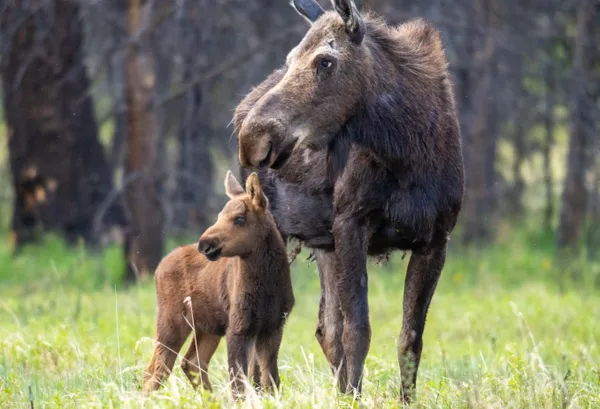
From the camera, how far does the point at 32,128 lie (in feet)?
61.1

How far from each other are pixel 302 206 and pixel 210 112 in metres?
13.5

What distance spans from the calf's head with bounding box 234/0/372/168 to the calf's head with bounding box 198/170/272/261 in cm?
81

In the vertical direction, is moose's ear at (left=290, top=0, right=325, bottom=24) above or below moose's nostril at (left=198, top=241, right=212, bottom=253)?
above

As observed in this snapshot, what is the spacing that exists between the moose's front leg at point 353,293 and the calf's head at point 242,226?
24.3 inches

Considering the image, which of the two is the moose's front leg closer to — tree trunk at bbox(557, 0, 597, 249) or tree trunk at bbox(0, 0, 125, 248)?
tree trunk at bbox(557, 0, 597, 249)

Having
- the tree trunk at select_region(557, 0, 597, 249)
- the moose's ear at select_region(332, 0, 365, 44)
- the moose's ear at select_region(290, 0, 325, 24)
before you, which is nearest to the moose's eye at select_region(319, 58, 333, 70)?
the moose's ear at select_region(332, 0, 365, 44)

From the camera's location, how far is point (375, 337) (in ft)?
39.8

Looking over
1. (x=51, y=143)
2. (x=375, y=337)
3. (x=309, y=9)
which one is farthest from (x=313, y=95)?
(x=51, y=143)

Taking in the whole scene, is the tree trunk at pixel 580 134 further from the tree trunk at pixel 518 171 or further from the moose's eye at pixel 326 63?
the moose's eye at pixel 326 63

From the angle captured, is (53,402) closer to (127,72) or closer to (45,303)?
(45,303)

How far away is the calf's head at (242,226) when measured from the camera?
6746 millimetres

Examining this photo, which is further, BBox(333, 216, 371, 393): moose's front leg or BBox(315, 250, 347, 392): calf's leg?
BBox(315, 250, 347, 392): calf's leg

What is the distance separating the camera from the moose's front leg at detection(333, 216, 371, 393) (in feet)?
21.6

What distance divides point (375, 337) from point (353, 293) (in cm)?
562
